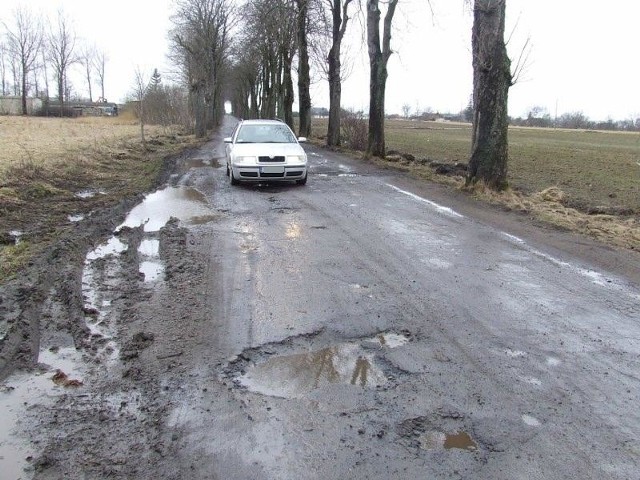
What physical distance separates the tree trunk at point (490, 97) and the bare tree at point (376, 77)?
7376 millimetres

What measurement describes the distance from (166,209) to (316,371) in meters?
6.44

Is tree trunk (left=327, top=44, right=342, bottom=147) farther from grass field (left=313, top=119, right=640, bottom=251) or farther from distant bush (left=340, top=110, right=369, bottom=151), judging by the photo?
grass field (left=313, top=119, right=640, bottom=251)

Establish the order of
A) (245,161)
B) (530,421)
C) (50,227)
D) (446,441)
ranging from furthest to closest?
1. (245,161)
2. (50,227)
3. (530,421)
4. (446,441)

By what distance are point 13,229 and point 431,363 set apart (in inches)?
258

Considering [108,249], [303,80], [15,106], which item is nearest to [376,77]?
[303,80]

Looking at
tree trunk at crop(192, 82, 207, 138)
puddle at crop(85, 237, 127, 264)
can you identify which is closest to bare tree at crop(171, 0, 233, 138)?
tree trunk at crop(192, 82, 207, 138)

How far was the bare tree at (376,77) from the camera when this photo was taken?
63.2 feet

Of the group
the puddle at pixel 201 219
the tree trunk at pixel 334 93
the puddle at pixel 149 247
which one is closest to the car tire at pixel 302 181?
the puddle at pixel 201 219

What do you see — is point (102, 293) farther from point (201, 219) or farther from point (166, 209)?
point (166, 209)

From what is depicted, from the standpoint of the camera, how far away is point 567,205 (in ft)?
36.1

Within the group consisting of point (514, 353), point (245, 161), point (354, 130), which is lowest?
point (514, 353)

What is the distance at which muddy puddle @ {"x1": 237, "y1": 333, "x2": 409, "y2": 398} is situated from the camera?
3.60 meters

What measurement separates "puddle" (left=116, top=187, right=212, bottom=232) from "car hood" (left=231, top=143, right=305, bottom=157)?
1.50 meters

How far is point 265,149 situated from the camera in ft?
40.1
